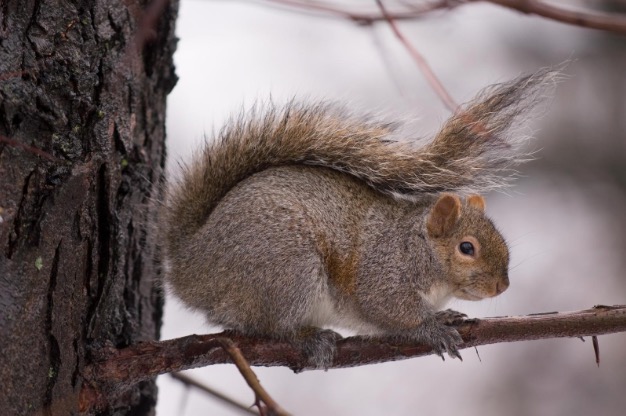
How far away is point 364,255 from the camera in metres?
2.32

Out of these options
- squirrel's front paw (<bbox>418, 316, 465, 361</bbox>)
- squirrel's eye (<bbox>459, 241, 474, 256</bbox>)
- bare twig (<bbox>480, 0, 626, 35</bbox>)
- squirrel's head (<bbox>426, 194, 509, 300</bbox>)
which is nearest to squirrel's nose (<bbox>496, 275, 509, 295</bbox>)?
squirrel's head (<bbox>426, 194, 509, 300</bbox>)

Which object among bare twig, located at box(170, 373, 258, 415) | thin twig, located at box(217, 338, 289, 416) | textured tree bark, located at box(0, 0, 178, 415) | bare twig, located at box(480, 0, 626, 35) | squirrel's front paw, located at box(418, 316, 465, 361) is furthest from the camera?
squirrel's front paw, located at box(418, 316, 465, 361)

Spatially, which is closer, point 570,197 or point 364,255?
point 364,255

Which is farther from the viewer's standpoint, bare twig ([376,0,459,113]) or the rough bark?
the rough bark

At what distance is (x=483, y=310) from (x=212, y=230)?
1.55 meters

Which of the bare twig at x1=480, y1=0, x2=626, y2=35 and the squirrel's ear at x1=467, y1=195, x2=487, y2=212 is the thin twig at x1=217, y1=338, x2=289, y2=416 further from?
the squirrel's ear at x1=467, y1=195, x2=487, y2=212

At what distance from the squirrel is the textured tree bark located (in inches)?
9.9

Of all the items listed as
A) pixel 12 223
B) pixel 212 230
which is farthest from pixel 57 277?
pixel 212 230

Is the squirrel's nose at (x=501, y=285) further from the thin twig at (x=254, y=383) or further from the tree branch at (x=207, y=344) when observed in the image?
the thin twig at (x=254, y=383)

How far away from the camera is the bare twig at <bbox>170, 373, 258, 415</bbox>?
6.22ft

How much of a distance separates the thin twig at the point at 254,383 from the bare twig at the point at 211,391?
33cm

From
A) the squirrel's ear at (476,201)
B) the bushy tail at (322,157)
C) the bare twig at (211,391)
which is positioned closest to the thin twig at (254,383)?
the bare twig at (211,391)

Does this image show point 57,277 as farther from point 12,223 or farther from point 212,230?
point 212,230

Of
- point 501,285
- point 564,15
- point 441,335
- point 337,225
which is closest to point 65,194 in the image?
point 337,225
